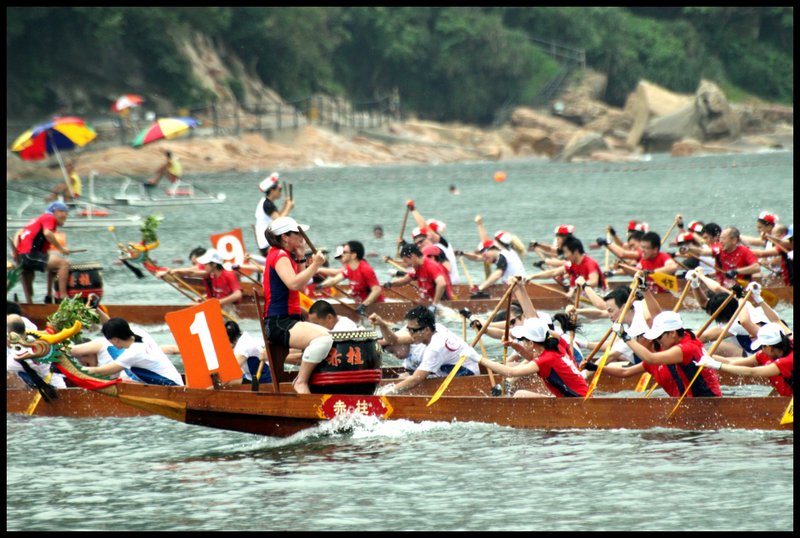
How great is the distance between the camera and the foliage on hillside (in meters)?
68.7

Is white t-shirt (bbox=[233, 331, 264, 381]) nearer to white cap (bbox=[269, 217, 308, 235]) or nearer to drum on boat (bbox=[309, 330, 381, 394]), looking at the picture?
drum on boat (bbox=[309, 330, 381, 394])

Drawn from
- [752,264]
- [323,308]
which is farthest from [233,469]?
[752,264]

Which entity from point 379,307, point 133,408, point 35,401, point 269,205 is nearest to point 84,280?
point 269,205

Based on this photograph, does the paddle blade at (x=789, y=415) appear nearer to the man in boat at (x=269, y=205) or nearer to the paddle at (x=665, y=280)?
the paddle at (x=665, y=280)

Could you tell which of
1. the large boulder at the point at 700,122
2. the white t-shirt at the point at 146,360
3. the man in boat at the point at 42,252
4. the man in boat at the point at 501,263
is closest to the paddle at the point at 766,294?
the man in boat at the point at 501,263

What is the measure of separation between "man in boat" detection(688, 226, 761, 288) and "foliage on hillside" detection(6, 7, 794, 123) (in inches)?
2055

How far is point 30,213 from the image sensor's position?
44375 millimetres

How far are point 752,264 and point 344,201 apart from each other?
32.7 m

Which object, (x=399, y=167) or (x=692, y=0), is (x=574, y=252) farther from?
(x=692, y=0)

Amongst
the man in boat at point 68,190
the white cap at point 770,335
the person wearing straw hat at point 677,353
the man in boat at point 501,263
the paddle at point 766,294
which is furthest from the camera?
the man in boat at point 68,190

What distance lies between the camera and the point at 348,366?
12.4m

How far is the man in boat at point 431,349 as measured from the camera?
1312 centimetres

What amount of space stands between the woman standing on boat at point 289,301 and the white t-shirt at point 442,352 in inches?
52.0

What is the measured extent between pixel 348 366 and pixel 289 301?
2.63 feet
